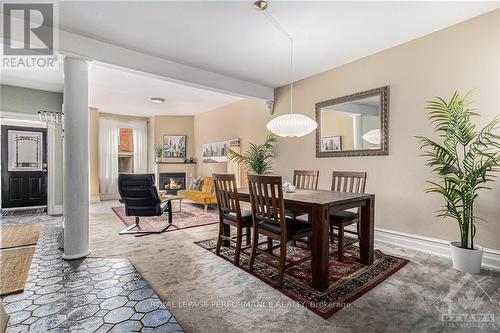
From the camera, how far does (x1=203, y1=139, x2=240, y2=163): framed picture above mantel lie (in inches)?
253

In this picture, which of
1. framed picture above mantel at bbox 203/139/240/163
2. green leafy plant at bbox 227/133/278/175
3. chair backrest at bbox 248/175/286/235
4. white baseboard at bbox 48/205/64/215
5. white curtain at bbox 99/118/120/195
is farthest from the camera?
white curtain at bbox 99/118/120/195

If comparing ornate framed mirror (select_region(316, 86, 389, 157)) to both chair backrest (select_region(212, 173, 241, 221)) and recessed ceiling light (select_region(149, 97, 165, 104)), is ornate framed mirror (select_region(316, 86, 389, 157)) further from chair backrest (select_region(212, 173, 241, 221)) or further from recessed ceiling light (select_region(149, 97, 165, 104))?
recessed ceiling light (select_region(149, 97, 165, 104))

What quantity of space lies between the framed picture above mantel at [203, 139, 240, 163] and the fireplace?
104 cm

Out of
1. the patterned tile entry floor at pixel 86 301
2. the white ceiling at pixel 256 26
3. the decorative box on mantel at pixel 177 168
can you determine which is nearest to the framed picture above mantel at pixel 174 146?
the decorative box on mantel at pixel 177 168

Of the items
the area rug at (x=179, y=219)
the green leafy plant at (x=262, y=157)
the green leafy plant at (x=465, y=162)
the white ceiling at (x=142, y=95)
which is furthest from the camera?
the green leafy plant at (x=262, y=157)

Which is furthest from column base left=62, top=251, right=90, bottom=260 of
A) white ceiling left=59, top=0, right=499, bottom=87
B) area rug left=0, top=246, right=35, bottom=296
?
white ceiling left=59, top=0, right=499, bottom=87

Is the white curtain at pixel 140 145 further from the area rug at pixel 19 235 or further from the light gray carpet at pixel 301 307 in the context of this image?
the light gray carpet at pixel 301 307

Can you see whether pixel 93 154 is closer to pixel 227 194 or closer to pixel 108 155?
pixel 108 155

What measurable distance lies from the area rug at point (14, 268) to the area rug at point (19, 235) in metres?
0.29

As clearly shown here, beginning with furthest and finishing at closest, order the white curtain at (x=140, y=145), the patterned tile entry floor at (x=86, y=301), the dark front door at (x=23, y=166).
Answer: the white curtain at (x=140, y=145), the dark front door at (x=23, y=166), the patterned tile entry floor at (x=86, y=301)

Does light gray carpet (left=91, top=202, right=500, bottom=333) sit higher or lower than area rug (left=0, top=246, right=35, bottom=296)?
lower

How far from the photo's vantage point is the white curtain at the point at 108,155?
7512 millimetres

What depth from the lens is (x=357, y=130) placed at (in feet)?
12.5

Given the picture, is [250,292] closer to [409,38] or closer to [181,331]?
[181,331]
